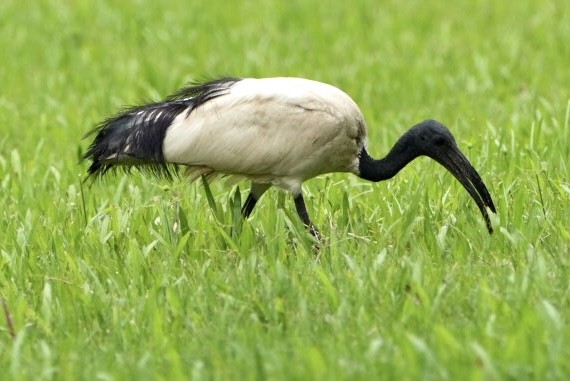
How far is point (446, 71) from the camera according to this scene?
1253 cm

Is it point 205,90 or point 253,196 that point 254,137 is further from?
point 253,196

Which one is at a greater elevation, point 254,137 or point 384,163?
point 254,137

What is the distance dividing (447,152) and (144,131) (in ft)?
5.13

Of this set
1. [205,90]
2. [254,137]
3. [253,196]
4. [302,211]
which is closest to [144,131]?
[205,90]

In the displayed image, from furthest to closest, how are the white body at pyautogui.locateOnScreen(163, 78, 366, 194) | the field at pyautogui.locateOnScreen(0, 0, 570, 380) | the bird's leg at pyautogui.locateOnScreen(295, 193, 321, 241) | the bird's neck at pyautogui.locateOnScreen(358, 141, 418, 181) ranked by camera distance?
the bird's neck at pyautogui.locateOnScreen(358, 141, 418, 181) < the bird's leg at pyautogui.locateOnScreen(295, 193, 321, 241) < the white body at pyautogui.locateOnScreen(163, 78, 366, 194) < the field at pyautogui.locateOnScreen(0, 0, 570, 380)

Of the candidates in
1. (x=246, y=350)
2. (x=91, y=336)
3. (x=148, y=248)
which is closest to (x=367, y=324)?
(x=246, y=350)

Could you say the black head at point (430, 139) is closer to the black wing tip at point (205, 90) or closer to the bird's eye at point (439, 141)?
the bird's eye at point (439, 141)

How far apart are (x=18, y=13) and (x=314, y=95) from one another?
939 centimetres

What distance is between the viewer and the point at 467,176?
7074mm

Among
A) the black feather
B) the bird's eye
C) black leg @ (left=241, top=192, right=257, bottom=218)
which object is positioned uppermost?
the black feather

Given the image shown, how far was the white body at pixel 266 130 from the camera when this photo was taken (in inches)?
272

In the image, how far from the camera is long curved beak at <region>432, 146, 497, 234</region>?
22.8 ft

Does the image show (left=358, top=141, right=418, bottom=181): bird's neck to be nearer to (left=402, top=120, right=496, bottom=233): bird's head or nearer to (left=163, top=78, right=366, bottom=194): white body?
(left=402, top=120, right=496, bottom=233): bird's head

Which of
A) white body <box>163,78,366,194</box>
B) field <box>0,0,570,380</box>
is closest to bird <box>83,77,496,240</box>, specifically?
white body <box>163,78,366,194</box>
